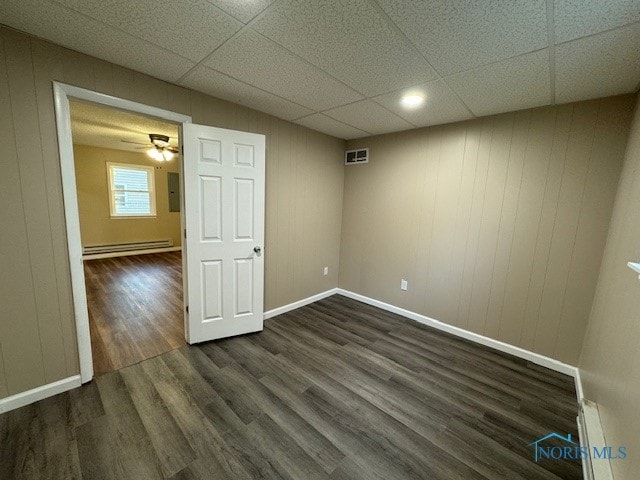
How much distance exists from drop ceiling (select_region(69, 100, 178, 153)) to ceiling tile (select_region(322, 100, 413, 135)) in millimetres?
1779

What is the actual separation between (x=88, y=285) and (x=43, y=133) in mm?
3286

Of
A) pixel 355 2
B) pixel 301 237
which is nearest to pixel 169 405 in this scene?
pixel 301 237

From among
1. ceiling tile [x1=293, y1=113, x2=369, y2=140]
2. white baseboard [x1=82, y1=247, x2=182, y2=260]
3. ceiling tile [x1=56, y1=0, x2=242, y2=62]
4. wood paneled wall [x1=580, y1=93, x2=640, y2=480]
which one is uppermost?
ceiling tile [x1=293, y1=113, x2=369, y2=140]

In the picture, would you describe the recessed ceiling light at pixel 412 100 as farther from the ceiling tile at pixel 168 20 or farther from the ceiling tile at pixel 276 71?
the ceiling tile at pixel 168 20

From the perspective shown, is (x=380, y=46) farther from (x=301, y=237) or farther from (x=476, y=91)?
(x=301, y=237)

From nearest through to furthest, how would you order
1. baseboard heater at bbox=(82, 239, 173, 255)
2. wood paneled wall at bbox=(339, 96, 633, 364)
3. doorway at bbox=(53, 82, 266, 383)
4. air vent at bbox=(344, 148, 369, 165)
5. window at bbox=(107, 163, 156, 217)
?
wood paneled wall at bbox=(339, 96, 633, 364) < doorway at bbox=(53, 82, 266, 383) < air vent at bbox=(344, 148, 369, 165) < baseboard heater at bbox=(82, 239, 173, 255) < window at bbox=(107, 163, 156, 217)

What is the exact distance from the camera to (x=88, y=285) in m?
4.00

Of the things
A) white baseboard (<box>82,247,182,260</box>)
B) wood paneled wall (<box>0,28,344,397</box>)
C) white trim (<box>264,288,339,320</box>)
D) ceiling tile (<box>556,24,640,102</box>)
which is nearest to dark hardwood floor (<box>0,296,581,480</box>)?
wood paneled wall (<box>0,28,344,397</box>)

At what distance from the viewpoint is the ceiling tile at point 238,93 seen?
201 centimetres

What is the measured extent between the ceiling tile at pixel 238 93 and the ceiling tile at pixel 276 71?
106mm

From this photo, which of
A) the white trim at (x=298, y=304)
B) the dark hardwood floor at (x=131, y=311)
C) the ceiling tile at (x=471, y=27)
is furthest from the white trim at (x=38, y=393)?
the ceiling tile at (x=471, y=27)

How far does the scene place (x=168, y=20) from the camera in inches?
54.6

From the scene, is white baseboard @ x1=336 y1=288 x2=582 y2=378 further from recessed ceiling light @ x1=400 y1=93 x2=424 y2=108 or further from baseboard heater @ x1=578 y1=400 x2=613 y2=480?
recessed ceiling light @ x1=400 y1=93 x2=424 y2=108

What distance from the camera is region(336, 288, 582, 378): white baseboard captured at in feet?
7.61
